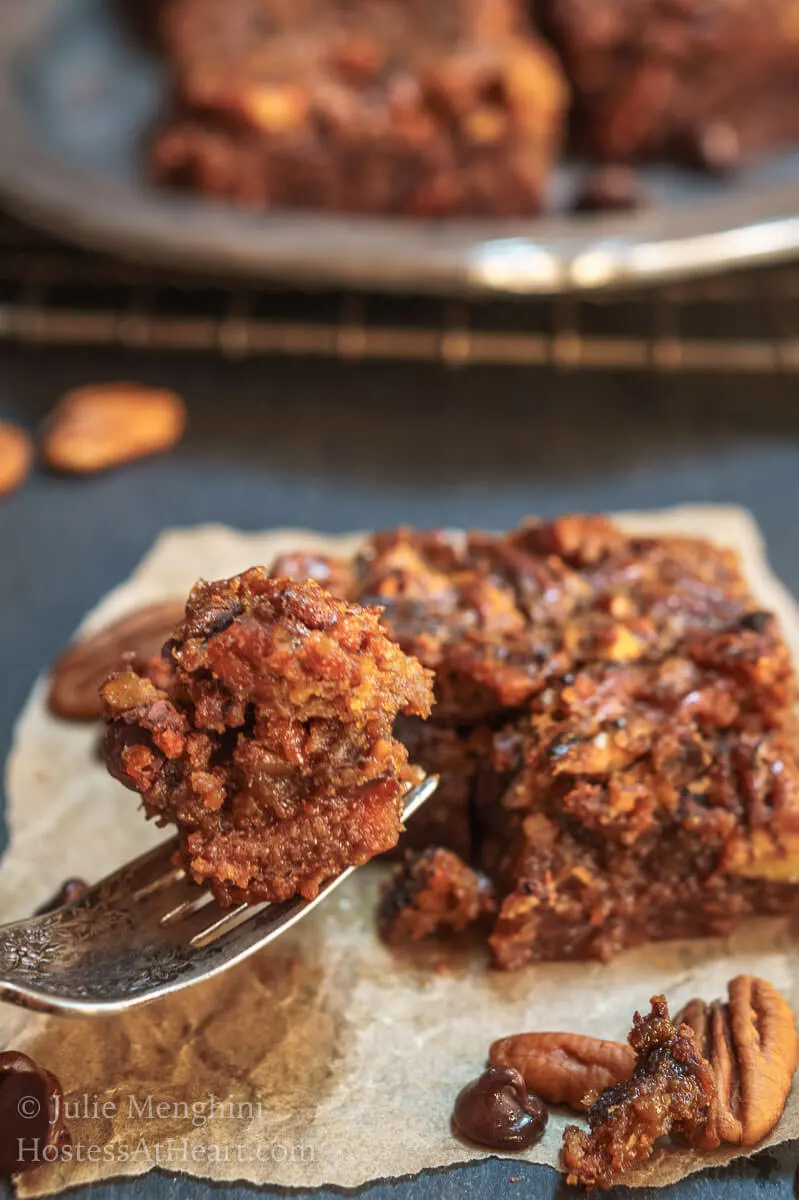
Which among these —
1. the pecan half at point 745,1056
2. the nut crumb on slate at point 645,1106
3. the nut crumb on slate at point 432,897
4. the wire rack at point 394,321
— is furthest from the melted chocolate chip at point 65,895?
the wire rack at point 394,321

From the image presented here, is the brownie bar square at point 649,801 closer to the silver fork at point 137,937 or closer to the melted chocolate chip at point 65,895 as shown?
the silver fork at point 137,937

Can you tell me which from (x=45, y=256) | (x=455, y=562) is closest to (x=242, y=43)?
(x=45, y=256)

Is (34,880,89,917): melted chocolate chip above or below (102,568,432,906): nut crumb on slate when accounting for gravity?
below

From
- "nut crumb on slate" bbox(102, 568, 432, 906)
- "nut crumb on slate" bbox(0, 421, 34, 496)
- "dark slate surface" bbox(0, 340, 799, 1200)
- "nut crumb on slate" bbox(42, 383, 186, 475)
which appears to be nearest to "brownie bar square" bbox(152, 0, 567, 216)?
"dark slate surface" bbox(0, 340, 799, 1200)

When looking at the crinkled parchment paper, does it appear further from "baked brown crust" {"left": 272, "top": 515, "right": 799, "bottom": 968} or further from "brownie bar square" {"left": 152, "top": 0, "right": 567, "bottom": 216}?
"brownie bar square" {"left": 152, "top": 0, "right": 567, "bottom": 216}

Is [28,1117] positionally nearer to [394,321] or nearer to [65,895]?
[65,895]

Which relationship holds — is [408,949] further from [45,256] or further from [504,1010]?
[45,256]
